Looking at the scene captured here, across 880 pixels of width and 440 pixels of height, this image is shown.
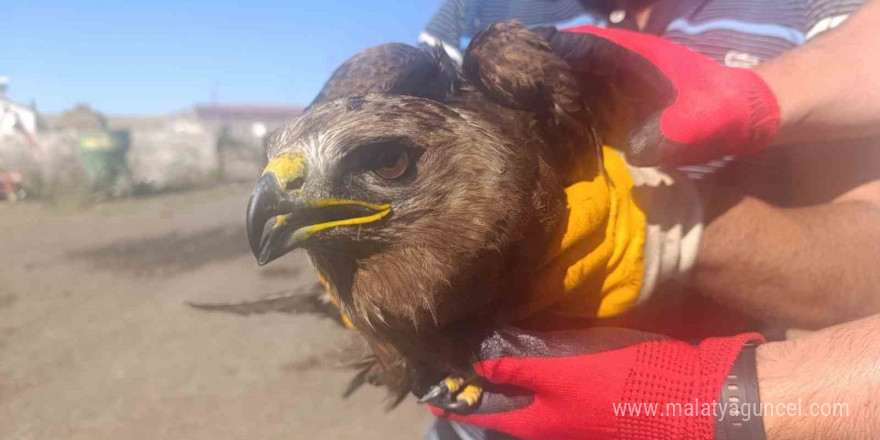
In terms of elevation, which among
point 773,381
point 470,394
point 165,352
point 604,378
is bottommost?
point 165,352

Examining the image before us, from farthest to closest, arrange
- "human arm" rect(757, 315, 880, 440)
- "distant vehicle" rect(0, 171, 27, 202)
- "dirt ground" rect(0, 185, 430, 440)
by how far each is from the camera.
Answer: "distant vehicle" rect(0, 171, 27, 202) → "dirt ground" rect(0, 185, 430, 440) → "human arm" rect(757, 315, 880, 440)

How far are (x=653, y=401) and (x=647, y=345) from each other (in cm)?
11

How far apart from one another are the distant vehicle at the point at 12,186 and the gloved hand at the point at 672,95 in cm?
557

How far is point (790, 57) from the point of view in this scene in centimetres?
117

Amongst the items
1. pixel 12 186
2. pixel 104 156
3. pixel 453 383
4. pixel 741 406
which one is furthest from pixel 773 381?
pixel 104 156

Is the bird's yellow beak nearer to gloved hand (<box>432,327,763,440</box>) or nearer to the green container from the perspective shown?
gloved hand (<box>432,327,763,440</box>)

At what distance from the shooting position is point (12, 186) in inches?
230

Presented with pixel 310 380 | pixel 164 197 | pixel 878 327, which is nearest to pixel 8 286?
pixel 164 197

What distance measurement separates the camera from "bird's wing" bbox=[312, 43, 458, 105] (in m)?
1.29

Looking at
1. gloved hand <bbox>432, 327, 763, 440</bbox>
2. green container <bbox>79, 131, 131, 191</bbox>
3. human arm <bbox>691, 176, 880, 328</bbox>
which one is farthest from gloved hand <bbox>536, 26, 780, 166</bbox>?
green container <bbox>79, 131, 131, 191</bbox>

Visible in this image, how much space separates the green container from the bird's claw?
18.8 ft

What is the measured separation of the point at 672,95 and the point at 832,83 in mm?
279

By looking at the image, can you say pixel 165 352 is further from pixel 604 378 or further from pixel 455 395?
pixel 604 378

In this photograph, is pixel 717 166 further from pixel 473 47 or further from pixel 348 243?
pixel 348 243
